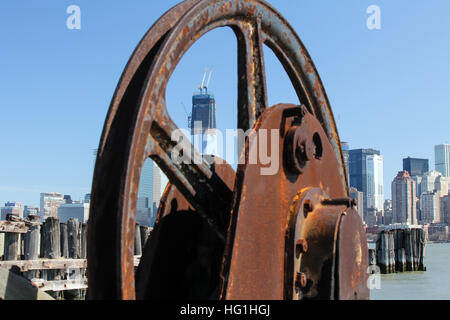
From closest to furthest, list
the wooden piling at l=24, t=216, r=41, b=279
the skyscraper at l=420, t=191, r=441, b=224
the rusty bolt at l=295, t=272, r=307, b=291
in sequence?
1. the rusty bolt at l=295, t=272, r=307, b=291
2. the wooden piling at l=24, t=216, r=41, b=279
3. the skyscraper at l=420, t=191, r=441, b=224

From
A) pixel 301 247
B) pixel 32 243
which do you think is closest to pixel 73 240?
pixel 32 243

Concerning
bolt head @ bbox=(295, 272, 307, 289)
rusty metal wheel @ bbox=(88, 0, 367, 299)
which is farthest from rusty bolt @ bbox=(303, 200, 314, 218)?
bolt head @ bbox=(295, 272, 307, 289)

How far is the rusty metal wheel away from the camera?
2465 mm

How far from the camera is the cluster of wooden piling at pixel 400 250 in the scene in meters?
36.7

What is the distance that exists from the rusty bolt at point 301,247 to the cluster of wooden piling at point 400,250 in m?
35.1

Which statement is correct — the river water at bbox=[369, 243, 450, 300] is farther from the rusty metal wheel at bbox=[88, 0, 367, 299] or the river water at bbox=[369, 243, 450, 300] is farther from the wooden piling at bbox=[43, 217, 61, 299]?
the rusty metal wheel at bbox=[88, 0, 367, 299]

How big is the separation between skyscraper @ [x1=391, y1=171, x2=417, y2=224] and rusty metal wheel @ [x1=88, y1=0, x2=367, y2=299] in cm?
16301

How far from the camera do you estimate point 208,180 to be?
3.13m

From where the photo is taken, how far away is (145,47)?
2781 millimetres

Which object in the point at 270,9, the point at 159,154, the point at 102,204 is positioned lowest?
the point at 102,204

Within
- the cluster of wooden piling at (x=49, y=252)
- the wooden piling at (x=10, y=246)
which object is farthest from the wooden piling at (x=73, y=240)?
the wooden piling at (x=10, y=246)

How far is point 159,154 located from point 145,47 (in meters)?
0.56
